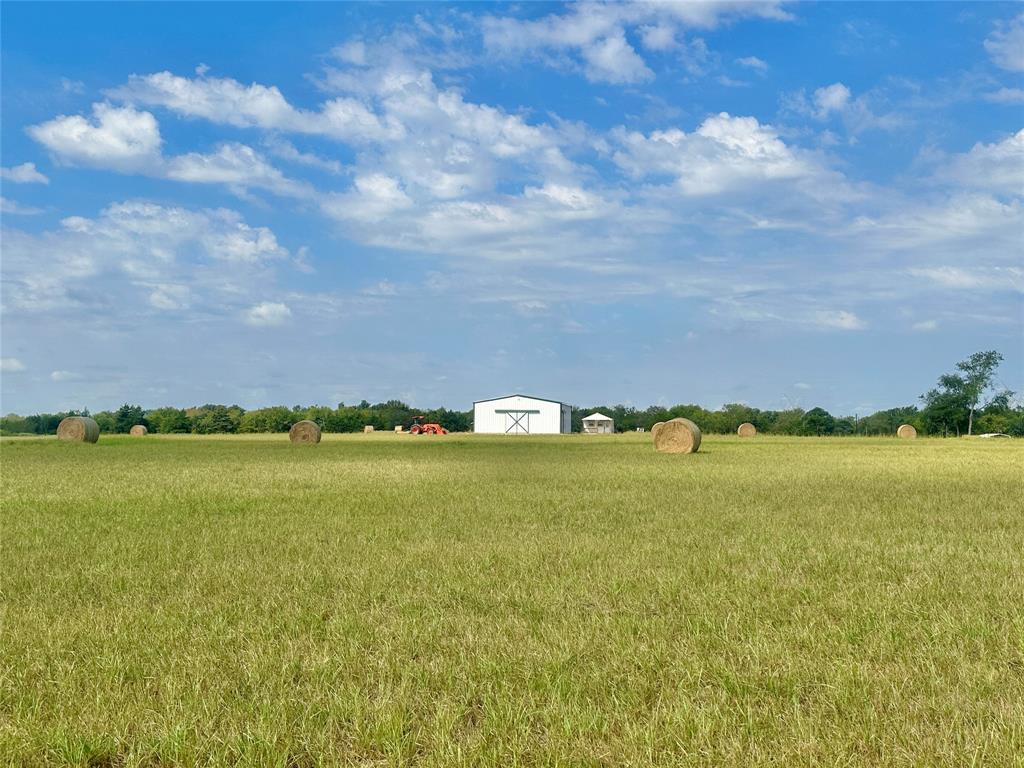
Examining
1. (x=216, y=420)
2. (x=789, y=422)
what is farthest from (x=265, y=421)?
(x=789, y=422)

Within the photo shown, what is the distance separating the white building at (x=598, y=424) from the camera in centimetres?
11450

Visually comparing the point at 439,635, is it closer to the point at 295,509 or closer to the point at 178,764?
the point at 178,764

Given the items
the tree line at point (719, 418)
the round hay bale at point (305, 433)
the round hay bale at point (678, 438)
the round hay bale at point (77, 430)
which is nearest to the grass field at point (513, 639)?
the round hay bale at point (678, 438)

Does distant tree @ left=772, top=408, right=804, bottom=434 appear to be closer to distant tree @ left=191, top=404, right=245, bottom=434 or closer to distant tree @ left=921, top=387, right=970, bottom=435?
distant tree @ left=921, top=387, right=970, bottom=435

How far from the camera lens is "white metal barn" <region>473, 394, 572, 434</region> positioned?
98.5 metres

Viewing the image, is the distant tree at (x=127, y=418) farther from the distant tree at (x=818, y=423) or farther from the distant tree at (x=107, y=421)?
the distant tree at (x=818, y=423)

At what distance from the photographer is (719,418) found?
95.2m

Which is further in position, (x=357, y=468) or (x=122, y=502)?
(x=357, y=468)

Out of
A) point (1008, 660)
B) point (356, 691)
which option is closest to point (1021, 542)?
point (1008, 660)

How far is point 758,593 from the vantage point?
7.55m

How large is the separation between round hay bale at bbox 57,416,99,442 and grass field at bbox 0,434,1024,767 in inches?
1411

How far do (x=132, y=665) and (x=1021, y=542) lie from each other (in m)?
10.6

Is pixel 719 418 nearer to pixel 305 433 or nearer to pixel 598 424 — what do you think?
pixel 598 424

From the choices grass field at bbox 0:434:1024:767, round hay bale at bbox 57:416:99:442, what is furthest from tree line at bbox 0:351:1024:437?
grass field at bbox 0:434:1024:767
